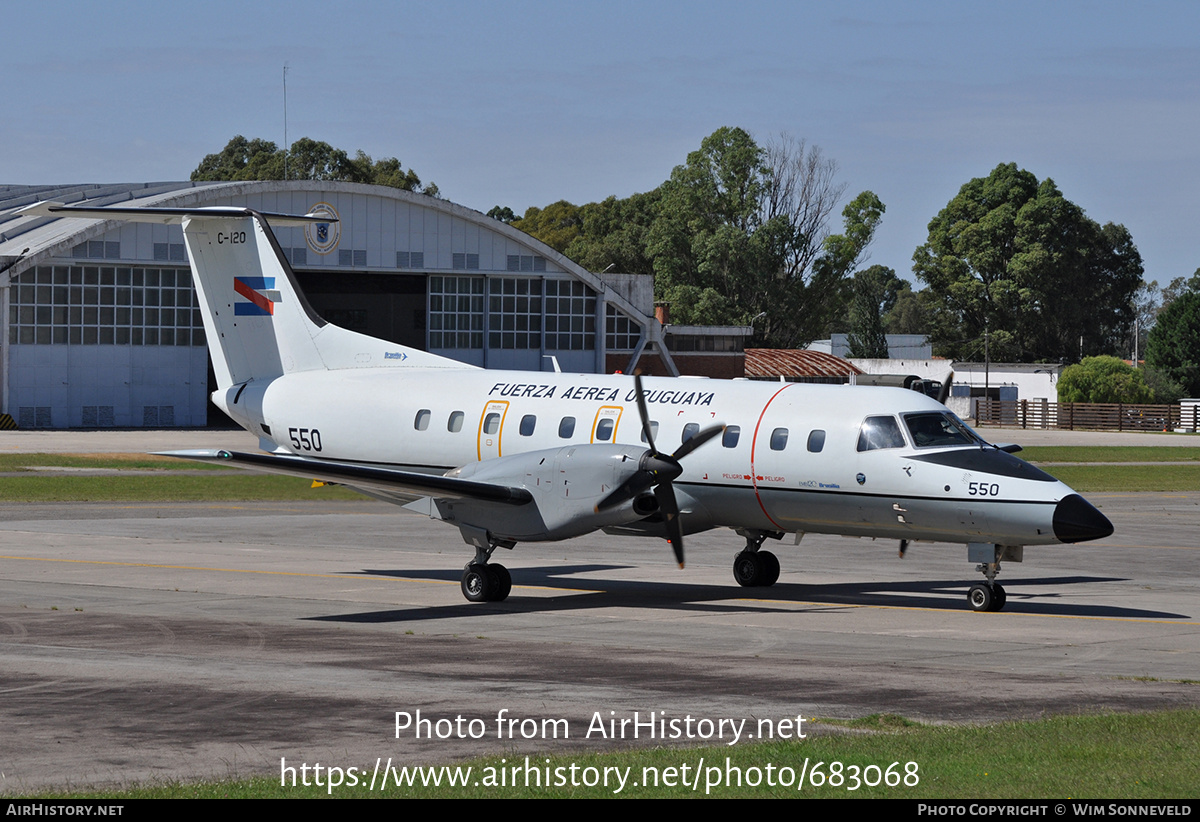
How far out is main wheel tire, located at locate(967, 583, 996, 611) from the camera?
20.1 metres

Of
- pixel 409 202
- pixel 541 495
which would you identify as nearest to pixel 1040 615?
pixel 541 495

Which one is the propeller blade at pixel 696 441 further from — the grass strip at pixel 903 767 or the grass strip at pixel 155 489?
the grass strip at pixel 155 489

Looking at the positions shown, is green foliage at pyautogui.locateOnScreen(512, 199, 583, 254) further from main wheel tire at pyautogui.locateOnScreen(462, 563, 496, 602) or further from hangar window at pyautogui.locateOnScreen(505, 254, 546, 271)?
main wheel tire at pyautogui.locateOnScreen(462, 563, 496, 602)

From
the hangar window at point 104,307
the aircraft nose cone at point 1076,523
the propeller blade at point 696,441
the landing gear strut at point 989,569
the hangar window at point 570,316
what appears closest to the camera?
the aircraft nose cone at point 1076,523

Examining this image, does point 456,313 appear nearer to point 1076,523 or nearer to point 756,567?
point 756,567

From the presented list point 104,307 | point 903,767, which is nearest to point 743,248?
point 104,307

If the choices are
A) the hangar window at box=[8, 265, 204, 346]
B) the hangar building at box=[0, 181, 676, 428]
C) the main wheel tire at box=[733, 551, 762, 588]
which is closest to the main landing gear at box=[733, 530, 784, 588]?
the main wheel tire at box=[733, 551, 762, 588]

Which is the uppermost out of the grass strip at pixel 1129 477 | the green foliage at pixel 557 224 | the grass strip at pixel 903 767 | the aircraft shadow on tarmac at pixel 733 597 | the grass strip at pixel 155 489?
the green foliage at pixel 557 224

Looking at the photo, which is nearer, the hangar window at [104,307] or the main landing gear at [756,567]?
the main landing gear at [756,567]

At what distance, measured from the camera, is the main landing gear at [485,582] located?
20859 millimetres

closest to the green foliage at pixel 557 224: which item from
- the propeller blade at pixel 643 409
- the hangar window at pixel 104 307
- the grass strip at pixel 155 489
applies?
the hangar window at pixel 104 307

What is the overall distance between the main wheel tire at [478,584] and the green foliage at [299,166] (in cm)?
11083

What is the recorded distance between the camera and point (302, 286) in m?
77.3

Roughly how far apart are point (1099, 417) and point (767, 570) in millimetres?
84304
